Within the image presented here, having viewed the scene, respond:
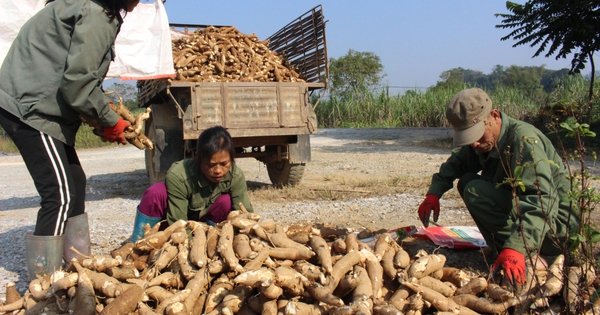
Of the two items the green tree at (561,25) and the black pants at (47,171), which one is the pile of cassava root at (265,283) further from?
the green tree at (561,25)

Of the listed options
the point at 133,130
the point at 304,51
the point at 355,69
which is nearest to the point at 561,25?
the point at 304,51

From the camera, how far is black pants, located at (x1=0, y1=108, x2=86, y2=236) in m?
2.88

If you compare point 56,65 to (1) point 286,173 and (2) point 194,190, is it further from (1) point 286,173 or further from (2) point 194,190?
(1) point 286,173

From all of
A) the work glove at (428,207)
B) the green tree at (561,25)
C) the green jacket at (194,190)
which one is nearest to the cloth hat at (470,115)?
the work glove at (428,207)

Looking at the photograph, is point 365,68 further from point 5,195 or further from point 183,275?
point 183,275

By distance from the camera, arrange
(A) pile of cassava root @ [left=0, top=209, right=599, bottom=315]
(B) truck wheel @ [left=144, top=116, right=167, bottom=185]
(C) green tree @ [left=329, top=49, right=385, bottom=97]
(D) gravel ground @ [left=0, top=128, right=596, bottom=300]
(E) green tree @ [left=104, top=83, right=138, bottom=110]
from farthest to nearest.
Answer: (C) green tree @ [left=329, top=49, right=385, bottom=97] < (B) truck wheel @ [left=144, top=116, right=167, bottom=185] < (D) gravel ground @ [left=0, top=128, right=596, bottom=300] < (E) green tree @ [left=104, top=83, right=138, bottom=110] < (A) pile of cassava root @ [left=0, top=209, right=599, bottom=315]

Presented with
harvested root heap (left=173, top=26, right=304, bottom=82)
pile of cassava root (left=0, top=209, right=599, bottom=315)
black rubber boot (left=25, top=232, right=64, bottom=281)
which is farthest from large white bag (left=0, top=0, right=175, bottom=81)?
pile of cassava root (left=0, top=209, right=599, bottom=315)

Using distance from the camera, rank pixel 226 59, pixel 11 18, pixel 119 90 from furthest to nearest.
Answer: pixel 119 90 < pixel 226 59 < pixel 11 18

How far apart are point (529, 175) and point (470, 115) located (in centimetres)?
46

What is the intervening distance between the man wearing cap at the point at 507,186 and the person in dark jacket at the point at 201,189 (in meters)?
1.38

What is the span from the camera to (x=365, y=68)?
115 ft

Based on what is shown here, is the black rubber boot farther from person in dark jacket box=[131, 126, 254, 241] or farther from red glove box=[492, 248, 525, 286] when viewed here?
red glove box=[492, 248, 525, 286]

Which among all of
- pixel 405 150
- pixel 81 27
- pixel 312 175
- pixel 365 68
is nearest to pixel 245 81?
pixel 312 175

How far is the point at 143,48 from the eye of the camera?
6090 millimetres
